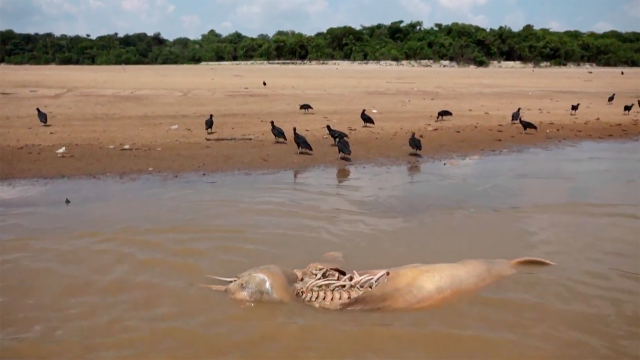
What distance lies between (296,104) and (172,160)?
706cm

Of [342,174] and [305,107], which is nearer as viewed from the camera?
[342,174]

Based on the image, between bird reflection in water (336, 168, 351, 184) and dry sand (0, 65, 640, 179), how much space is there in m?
0.73

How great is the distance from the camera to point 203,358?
4.20 metres

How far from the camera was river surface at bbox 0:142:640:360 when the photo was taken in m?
4.41

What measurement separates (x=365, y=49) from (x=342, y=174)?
35.2m

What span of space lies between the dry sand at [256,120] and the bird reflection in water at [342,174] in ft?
2.40

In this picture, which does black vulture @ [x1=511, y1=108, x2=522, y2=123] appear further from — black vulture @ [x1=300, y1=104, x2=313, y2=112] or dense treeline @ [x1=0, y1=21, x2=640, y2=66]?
dense treeline @ [x1=0, y1=21, x2=640, y2=66]

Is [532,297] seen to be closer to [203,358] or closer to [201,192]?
[203,358]

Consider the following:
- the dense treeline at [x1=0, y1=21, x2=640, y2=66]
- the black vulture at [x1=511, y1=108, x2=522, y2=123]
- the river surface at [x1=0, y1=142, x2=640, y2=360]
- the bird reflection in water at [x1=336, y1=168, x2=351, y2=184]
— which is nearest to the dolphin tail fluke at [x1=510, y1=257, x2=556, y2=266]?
the river surface at [x1=0, y1=142, x2=640, y2=360]

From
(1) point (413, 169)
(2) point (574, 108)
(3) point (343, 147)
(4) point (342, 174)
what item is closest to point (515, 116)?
(2) point (574, 108)

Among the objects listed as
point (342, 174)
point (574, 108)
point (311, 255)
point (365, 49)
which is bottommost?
point (311, 255)

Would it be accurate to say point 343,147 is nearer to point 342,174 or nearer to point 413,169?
point 342,174

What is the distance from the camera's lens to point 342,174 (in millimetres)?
9945

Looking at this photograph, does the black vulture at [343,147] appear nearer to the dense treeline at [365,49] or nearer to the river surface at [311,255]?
the river surface at [311,255]
